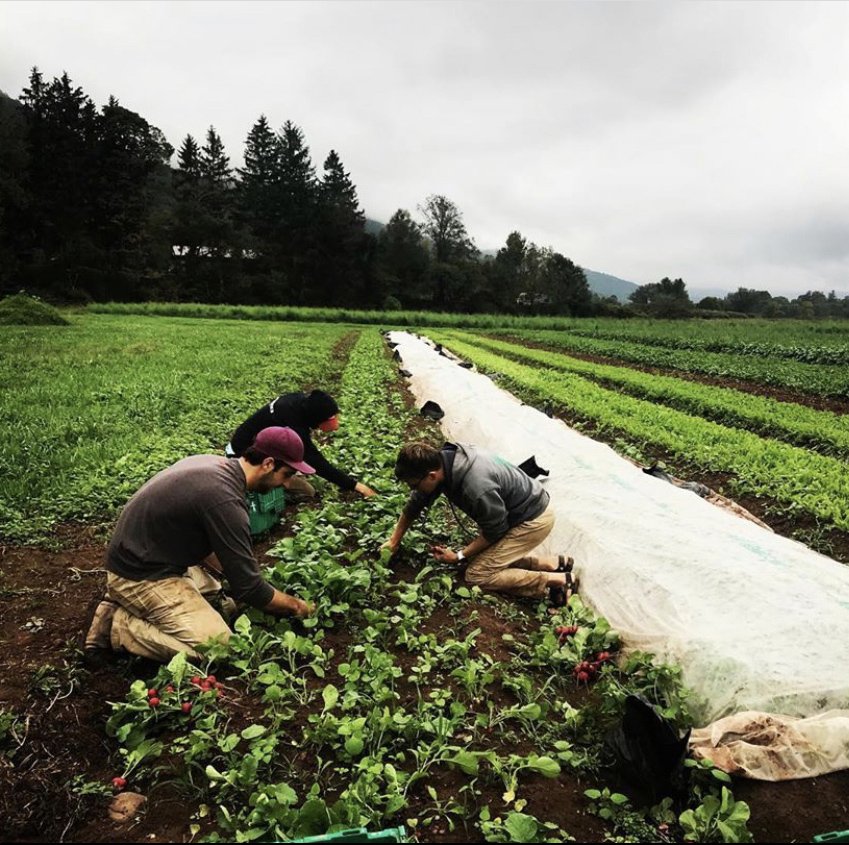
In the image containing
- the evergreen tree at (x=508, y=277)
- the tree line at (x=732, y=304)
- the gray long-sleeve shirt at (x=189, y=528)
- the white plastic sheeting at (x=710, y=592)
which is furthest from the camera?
the tree line at (x=732, y=304)

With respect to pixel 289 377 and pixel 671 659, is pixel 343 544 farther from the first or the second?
pixel 289 377

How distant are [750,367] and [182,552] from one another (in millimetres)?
18656

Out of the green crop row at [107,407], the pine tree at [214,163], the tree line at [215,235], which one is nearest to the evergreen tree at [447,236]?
the tree line at [215,235]

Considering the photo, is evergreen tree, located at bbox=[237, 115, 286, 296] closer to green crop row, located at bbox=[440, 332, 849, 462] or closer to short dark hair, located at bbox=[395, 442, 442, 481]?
green crop row, located at bbox=[440, 332, 849, 462]

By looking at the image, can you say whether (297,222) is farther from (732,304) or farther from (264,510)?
(732,304)

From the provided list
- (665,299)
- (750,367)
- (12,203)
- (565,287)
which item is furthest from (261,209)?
(750,367)

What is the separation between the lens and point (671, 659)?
3.38 meters

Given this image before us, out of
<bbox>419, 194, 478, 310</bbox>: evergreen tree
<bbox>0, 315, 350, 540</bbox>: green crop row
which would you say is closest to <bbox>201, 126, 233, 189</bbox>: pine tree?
<bbox>419, 194, 478, 310</bbox>: evergreen tree

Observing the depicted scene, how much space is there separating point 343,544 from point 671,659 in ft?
9.06

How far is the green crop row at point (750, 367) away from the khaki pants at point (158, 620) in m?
15.3

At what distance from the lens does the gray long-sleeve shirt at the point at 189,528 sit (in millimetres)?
3365

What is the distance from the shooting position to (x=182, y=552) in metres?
3.57

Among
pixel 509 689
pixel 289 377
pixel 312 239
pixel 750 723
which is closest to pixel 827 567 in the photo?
pixel 750 723

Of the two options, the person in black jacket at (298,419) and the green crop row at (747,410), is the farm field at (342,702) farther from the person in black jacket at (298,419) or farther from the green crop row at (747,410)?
the green crop row at (747,410)
